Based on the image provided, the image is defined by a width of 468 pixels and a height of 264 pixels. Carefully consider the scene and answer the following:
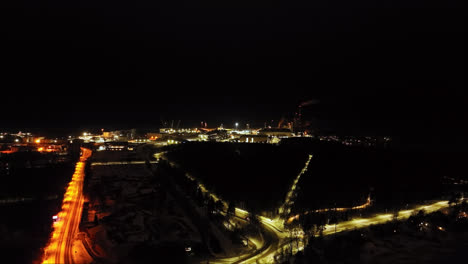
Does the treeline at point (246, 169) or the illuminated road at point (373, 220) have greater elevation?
the treeline at point (246, 169)

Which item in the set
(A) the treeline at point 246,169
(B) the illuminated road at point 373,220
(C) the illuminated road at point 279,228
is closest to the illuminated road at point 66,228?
(C) the illuminated road at point 279,228

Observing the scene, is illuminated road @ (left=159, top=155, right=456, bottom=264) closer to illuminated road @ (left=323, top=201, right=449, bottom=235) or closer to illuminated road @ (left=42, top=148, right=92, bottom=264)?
illuminated road @ (left=323, top=201, right=449, bottom=235)

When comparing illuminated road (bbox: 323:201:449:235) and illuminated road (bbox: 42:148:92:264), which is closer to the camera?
illuminated road (bbox: 42:148:92:264)

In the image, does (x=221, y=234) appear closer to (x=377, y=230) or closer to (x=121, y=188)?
(x=377, y=230)

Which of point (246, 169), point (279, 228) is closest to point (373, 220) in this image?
point (279, 228)

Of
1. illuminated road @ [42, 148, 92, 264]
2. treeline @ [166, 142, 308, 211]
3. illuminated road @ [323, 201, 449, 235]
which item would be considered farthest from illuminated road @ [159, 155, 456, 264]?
illuminated road @ [42, 148, 92, 264]

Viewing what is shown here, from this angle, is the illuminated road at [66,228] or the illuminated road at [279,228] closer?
the illuminated road at [66,228]

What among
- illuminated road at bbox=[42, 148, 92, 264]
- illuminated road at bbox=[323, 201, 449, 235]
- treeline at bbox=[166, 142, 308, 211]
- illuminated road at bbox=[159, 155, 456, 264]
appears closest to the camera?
illuminated road at bbox=[42, 148, 92, 264]

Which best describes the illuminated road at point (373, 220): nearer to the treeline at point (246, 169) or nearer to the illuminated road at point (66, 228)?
the treeline at point (246, 169)
